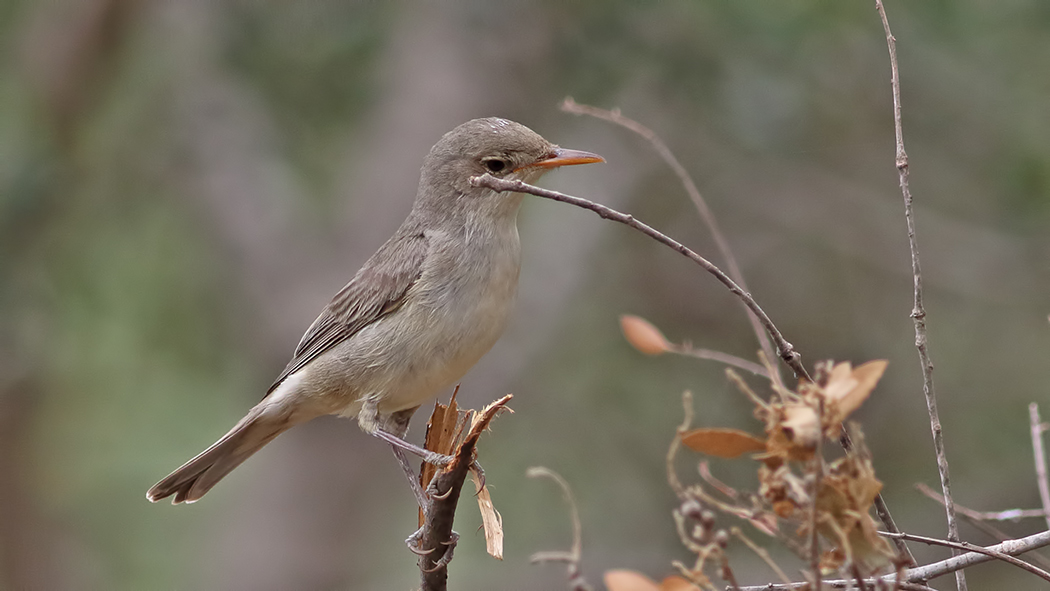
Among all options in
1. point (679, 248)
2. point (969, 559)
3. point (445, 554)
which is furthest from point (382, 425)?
point (969, 559)

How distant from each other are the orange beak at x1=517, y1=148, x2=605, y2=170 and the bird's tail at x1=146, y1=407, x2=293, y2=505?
5.19 ft

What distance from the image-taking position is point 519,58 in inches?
326

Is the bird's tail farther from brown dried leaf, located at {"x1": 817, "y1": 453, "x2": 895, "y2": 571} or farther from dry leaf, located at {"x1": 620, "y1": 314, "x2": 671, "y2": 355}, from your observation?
brown dried leaf, located at {"x1": 817, "y1": 453, "x2": 895, "y2": 571}

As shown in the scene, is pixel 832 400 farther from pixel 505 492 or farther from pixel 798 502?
pixel 505 492

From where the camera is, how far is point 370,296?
412 cm

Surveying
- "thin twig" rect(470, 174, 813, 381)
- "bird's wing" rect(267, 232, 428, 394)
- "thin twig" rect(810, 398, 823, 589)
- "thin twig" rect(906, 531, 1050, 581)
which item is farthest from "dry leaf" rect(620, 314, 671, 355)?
"bird's wing" rect(267, 232, 428, 394)

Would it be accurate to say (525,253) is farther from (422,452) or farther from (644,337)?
(644,337)

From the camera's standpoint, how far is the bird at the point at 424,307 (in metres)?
3.76

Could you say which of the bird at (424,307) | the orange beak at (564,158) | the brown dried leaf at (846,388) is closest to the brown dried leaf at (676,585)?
the brown dried leaf at (846,388)

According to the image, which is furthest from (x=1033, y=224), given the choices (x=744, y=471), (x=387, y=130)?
(x=387, y=130)

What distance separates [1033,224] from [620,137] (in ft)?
10.7

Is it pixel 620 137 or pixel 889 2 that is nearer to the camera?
pixel 889 2

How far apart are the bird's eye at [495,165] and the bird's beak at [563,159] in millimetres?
103

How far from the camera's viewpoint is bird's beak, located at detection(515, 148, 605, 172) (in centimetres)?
371
